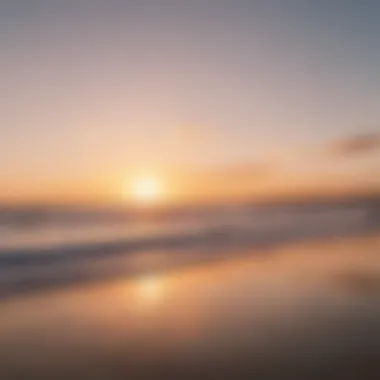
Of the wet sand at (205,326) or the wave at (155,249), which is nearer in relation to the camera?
the wet sand at (205,326)

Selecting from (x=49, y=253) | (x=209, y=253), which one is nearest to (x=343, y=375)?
(x=209, y=253)

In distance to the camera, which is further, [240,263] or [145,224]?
[145,224]

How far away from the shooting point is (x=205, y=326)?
2.28 meters

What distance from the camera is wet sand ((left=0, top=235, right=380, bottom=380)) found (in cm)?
191

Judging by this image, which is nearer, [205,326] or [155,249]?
[205,326]

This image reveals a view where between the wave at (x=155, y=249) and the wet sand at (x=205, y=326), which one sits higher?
the wave at (x=155, y=249)

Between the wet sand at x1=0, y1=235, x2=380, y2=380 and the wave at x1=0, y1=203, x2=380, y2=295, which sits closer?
the wet sand at x1=0, y1=235, x2=380, y2=380

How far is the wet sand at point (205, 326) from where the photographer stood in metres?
1.91

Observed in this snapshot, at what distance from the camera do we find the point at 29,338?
7.04 feet

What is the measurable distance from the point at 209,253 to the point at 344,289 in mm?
1446

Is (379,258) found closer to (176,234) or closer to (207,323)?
(207,323)

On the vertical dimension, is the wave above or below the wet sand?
above

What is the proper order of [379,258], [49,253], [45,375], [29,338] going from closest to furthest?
[45,375] < [29,338] < [379,258] < [49,253]

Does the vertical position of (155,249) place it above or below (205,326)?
above
